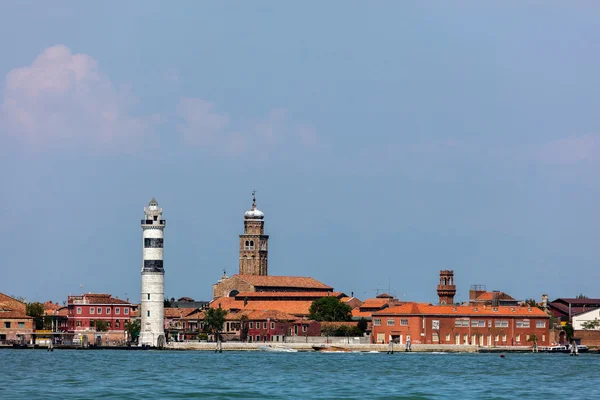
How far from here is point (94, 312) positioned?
132000 mm

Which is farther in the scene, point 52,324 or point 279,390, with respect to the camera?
point 52,324

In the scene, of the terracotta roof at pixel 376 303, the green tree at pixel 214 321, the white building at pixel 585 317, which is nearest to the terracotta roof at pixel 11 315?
the green tree at pixel 214 321

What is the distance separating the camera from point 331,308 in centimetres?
13788

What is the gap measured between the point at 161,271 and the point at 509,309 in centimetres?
3325

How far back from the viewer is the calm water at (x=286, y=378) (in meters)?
61.2

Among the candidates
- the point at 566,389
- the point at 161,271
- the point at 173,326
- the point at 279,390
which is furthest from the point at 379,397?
the point at 173,326

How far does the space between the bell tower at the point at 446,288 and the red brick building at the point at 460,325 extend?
10.0 m

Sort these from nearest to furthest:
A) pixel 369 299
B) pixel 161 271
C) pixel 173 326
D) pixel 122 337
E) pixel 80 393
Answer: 1. pixel 80 393
2. pixel 161 271
3. pixel 122 337
4. pixel 173 326
5. pixel 369 299

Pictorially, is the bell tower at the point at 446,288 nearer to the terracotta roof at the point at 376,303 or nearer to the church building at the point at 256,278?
the terracotta roof at the point at 376,303

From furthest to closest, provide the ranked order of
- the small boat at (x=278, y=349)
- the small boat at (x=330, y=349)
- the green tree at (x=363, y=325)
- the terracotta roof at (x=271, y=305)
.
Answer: the terracotta roof at (x=271, y=305)
the green tree at (x=363, y=325)
the small boat at (x=330, y=349)
the small boat at (x=278, y=349)

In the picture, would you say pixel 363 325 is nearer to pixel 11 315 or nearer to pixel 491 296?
pixel 491 296

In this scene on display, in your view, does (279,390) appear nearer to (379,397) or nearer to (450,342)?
(379,397)

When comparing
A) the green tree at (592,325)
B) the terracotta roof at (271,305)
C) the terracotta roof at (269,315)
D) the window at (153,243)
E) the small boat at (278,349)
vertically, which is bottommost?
the small boat at (278,349)

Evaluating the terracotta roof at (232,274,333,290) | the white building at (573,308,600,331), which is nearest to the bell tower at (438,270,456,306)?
the white building at (573,308,600,331)
